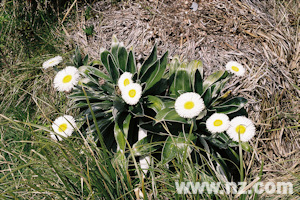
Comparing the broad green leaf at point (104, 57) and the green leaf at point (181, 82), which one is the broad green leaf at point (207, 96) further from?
the broad green leaf at point (104, 57)

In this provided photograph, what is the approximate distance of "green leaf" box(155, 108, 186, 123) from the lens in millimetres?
1897

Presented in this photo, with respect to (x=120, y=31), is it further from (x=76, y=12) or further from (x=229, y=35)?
(x=229, y=35)

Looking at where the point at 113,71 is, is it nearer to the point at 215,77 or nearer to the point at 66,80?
the point at 66,80

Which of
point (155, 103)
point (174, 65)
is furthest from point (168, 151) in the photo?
point (174, 65)

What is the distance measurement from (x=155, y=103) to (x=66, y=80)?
0.66 m

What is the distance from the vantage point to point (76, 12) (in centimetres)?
306

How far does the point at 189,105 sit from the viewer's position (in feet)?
5.77

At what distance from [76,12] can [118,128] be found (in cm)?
164

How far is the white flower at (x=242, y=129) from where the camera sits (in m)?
1.69

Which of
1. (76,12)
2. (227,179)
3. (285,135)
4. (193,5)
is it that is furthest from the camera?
(76,12)

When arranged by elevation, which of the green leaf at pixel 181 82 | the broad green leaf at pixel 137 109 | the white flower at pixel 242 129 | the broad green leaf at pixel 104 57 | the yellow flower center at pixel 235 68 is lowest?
the white flower at pixel 242 129

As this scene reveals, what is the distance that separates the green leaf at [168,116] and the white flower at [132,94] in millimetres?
212

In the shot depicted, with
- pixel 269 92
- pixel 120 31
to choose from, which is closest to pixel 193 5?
pixel 120 31

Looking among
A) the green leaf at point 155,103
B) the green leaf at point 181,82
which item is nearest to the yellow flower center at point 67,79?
the green leaf at point 155,103
